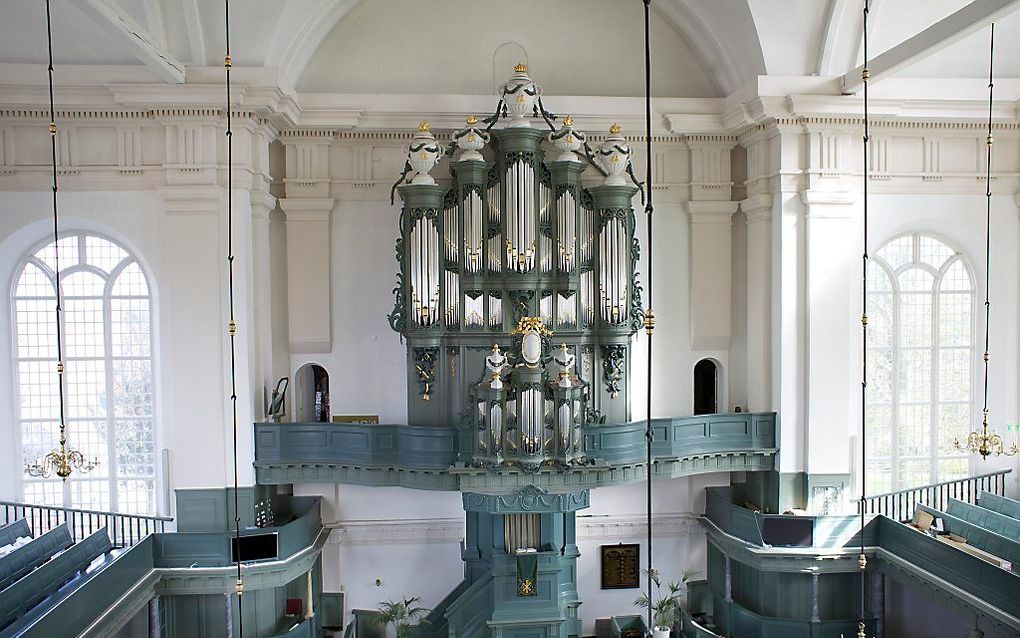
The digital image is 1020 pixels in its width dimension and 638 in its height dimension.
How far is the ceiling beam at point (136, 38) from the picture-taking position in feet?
30.4

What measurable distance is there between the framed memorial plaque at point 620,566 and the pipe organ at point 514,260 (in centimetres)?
366

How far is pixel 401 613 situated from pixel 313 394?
196 inches

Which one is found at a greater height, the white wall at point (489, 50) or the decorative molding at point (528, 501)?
the white wall at point (489, 50)

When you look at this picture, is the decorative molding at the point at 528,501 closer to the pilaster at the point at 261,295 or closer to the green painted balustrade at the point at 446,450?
the green painted balustrade at the point at 446,450

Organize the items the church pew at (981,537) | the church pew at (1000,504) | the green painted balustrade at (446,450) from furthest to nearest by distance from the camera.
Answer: the church pew at (1000,504), the green painted balustrade at (446,450), the church pew at (981,537)

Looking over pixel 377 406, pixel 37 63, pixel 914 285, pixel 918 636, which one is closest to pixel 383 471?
pixel 377 406

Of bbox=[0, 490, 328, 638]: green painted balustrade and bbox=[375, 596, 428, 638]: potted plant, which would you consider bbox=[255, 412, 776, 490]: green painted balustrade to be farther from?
bbox=[375, 596, 428, 638]: potted plant

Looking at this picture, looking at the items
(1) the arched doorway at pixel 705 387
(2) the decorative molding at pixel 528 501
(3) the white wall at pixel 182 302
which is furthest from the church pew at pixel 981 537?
(3) the white wall at pixel 182 302

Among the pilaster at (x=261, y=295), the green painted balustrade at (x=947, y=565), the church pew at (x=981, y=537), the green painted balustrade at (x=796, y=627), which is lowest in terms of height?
the green painted balustrade at (x=796, y=627)

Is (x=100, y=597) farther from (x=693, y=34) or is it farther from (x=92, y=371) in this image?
(x=693, y=34)

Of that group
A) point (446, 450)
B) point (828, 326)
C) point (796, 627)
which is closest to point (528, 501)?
point (446, 450)

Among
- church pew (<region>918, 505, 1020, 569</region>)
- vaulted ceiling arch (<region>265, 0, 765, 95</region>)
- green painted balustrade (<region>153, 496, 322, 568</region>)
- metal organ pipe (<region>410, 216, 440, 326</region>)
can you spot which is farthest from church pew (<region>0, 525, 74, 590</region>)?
church pew (<region>918, 505, 1020, 569</region>)

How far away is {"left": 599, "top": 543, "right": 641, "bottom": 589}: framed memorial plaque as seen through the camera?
14.7 metres

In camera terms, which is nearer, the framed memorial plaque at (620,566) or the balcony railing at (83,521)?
the balcony railing at (83,521)
